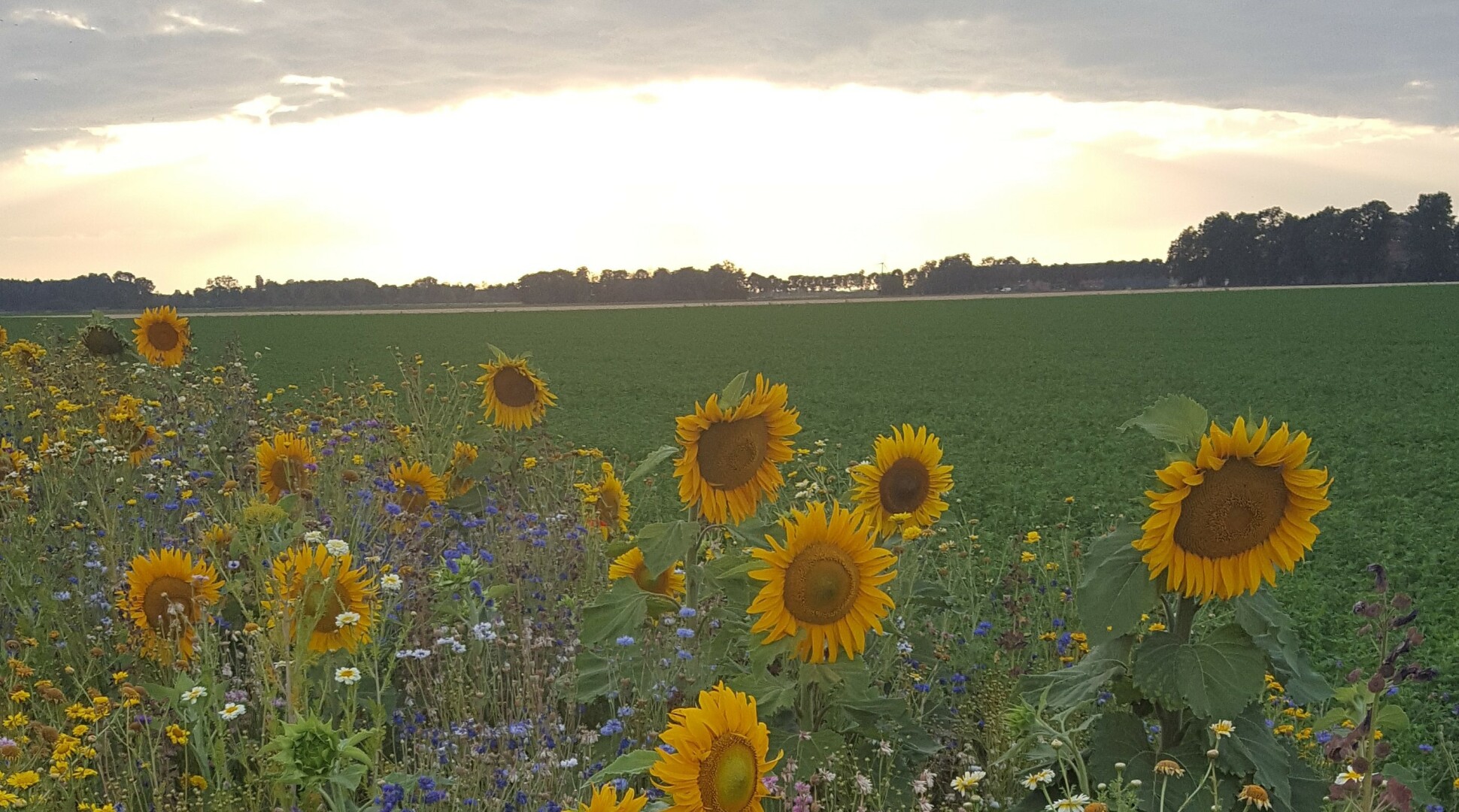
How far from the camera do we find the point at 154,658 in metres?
3.94

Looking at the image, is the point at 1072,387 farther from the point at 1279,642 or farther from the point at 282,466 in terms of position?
the point at 1279,642

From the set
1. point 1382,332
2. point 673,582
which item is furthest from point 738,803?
point 1382,332

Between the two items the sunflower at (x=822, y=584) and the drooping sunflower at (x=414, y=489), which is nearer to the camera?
the sunflower at (x=822, y=584)

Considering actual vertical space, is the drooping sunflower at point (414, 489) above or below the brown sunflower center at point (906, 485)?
below

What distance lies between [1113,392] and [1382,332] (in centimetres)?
2053

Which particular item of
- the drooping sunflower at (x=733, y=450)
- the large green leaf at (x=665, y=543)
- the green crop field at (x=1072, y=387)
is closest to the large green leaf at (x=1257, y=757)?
A: the green crop field at (x=1072, y=387)

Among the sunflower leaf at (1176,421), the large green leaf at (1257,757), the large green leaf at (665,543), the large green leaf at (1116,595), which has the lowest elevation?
the large green leaf at (1257,757)

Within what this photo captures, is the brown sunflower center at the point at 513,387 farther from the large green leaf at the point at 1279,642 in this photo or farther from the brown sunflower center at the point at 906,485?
the large green leaf at the point at 1279,642

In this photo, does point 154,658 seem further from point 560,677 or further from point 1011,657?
point 1011,657

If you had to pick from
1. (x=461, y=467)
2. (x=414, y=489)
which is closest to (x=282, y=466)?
(x=414, y=489)

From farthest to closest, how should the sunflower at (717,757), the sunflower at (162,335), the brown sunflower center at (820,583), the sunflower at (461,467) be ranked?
the sunflower at (162,335), the sunflower at (461,467), the brown sunflower center at (820,583), the sunflower at (717,757)

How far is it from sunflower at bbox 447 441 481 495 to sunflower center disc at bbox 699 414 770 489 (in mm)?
3510

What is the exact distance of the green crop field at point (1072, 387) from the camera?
368 inches

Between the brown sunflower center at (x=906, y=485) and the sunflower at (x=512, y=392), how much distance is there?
2982 mm
